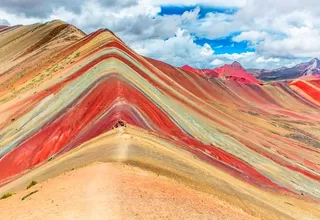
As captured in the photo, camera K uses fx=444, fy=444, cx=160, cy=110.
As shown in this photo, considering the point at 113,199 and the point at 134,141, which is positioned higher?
the point at 134,141

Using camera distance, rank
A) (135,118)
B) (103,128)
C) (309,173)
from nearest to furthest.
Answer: (103,128), (135,118), (309,173)

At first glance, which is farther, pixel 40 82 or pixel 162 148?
pixel 40 82

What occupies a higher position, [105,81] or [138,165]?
[105,81]

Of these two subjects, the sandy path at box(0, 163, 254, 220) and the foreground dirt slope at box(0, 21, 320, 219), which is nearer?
the sandy path at box(0, 163, 254, 220)

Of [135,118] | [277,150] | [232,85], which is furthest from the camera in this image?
[232,85]

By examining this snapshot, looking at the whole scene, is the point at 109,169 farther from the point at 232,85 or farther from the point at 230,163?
the point at 232,85

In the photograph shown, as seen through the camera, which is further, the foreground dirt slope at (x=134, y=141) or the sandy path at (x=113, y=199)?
the foreground dirt slope at (x=134, y=141)

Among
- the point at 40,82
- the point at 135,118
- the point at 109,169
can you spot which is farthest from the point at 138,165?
the point at 40,82

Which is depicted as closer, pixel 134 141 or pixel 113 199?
pixel 113 199
